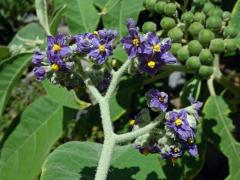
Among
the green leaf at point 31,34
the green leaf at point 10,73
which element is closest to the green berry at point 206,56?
the green leaf at point 10,73

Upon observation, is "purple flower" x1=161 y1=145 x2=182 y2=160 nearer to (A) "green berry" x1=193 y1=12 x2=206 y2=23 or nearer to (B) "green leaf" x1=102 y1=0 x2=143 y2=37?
(A) "green berry" x1=193 y1=12 x2=206 y2=23

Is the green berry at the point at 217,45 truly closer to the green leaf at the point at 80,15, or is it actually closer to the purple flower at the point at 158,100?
the purple flower at the point at 158,100

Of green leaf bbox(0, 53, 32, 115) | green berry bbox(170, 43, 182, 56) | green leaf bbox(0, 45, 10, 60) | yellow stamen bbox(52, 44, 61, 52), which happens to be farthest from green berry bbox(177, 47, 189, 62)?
green leaf bbox(0, 45, 10, 60)

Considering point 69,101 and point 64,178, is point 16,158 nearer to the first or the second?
point 69,101

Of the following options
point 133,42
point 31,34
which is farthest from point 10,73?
point 133,42

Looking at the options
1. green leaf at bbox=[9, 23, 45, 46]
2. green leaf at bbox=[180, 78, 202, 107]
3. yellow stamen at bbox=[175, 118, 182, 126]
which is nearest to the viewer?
yellow stamen at bbox=[175, 118, 182, 126]

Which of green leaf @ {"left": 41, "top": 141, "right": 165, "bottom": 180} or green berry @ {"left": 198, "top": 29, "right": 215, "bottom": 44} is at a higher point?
green berry @ {"left": 198, "top": 29, "right": 215, "bottom": 44}
